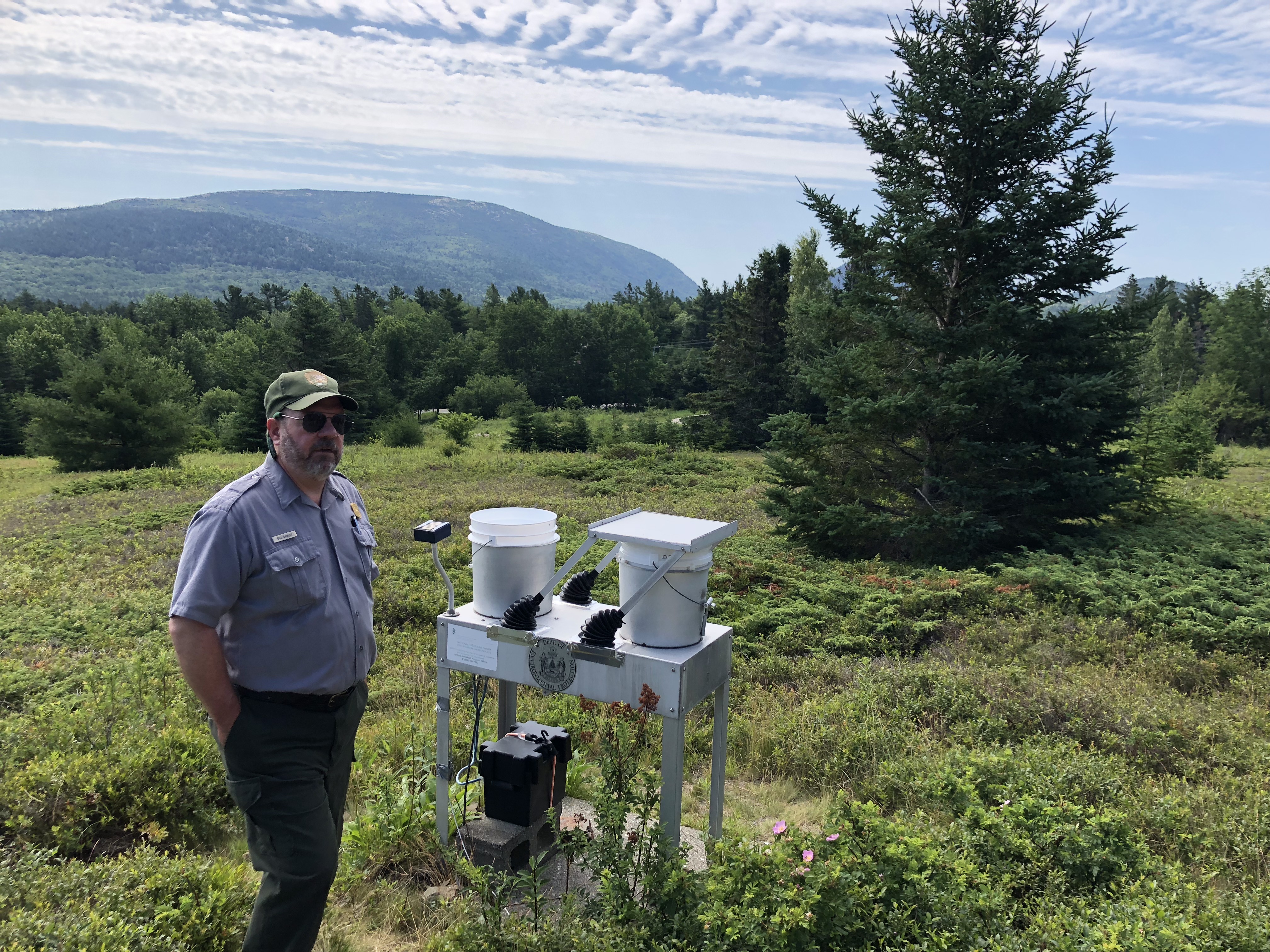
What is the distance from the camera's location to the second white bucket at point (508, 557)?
349cm

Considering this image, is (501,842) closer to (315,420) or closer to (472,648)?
(472,648)

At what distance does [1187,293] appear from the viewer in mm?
64625

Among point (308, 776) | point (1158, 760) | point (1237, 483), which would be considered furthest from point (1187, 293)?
point (308, 776)

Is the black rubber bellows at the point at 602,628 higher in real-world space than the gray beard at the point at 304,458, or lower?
lower

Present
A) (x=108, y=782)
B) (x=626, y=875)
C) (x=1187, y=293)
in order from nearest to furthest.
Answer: (x=626, y=875)
(x=108, y=782)
(x=1187, y=293)

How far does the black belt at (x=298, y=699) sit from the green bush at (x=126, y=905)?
3.12ft

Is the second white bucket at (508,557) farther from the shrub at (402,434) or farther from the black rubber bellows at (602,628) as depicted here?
the shrub at (402,434)

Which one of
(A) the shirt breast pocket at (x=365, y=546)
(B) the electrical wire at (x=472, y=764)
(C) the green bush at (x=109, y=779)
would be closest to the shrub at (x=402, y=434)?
(C) the green bush at (x=109, y=779)

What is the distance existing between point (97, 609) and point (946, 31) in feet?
43.2

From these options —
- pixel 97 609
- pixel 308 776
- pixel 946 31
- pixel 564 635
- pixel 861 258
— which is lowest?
pixel 97 609

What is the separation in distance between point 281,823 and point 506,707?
1607mm

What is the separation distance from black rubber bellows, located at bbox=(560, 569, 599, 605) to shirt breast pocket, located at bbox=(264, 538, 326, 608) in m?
1.22

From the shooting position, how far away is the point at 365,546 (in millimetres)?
3209

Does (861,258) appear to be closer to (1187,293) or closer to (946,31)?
(946,31)
